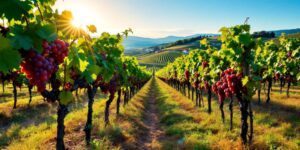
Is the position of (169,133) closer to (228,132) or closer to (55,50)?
(228,132)

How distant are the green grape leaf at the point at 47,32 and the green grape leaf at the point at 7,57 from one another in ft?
1.53

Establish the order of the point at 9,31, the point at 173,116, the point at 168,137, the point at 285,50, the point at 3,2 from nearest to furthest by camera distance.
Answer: the point at 3,2 → the point at 9,31 → the point at 168,137 → the point at 173,116 → the point at 285,50

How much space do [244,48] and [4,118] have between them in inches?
774

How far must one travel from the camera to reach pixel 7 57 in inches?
116

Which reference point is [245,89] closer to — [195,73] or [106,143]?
[106,143]

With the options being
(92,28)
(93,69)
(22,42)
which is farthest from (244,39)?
(22,42)

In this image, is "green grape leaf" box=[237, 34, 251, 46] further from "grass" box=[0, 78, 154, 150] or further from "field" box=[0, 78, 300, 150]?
"grass" box=[0, 78, 154, 150]

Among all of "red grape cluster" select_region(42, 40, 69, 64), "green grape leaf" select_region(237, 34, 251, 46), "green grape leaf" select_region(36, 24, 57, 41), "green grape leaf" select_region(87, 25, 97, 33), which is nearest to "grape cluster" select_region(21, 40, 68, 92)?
"red grape cluster" select_region(42, 40, 69, 64)

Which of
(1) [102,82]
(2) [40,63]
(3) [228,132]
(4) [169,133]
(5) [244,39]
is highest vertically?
(5) [244,39]

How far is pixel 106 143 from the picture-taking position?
1285 cm

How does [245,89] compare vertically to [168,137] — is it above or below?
above

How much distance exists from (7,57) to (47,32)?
0.62m

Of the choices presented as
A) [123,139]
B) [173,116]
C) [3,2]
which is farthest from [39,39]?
[173,116]

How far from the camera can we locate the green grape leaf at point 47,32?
337 cm
